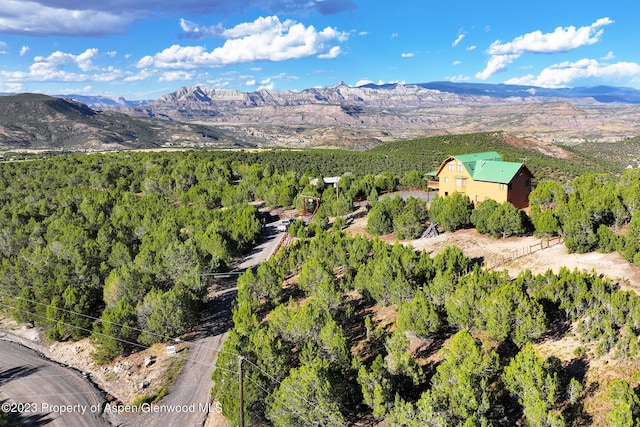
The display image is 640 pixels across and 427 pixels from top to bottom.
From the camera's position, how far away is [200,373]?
30.9m

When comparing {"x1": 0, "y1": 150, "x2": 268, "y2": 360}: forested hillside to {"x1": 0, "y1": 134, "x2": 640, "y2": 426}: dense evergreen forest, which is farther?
{"x1": 0, "y1": 150, "x2": 268, "y2": 360}: forested hillside

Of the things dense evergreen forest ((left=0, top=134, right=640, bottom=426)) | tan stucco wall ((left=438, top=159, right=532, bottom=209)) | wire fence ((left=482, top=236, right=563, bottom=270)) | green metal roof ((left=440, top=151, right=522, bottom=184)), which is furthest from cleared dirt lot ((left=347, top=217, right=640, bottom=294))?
green metal roof ((left=440, top=151, right=522, bottom=184))

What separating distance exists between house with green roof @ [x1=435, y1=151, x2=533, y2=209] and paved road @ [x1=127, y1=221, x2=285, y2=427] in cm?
3316

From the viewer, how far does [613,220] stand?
42.2 m

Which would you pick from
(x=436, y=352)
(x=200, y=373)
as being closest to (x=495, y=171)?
(x=436, y=352)

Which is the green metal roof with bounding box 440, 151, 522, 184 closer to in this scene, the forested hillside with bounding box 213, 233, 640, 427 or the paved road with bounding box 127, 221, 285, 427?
the forested hillside with bounding box 213, 233, 640, 427

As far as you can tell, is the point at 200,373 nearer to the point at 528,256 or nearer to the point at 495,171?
the point at 528,256

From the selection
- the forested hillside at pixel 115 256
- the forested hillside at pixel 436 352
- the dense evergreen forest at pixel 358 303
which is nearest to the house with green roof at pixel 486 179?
the dense evergreen forest at pixel 358 303

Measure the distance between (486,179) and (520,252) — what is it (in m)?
14.3

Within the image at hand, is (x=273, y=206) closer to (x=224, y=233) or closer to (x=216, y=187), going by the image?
(x=216, y=187)

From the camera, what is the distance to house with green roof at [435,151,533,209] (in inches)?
1954

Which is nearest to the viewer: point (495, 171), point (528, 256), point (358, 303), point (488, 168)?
point (358, 303)

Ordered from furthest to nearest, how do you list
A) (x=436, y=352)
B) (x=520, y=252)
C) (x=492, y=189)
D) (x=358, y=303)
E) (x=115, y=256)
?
(x=492, y=189), (x=115, y=256), (x=520, y=252), (x=358, y=303), (x=436, y=352)

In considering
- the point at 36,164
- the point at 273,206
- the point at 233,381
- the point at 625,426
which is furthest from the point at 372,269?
the point at 36,164
